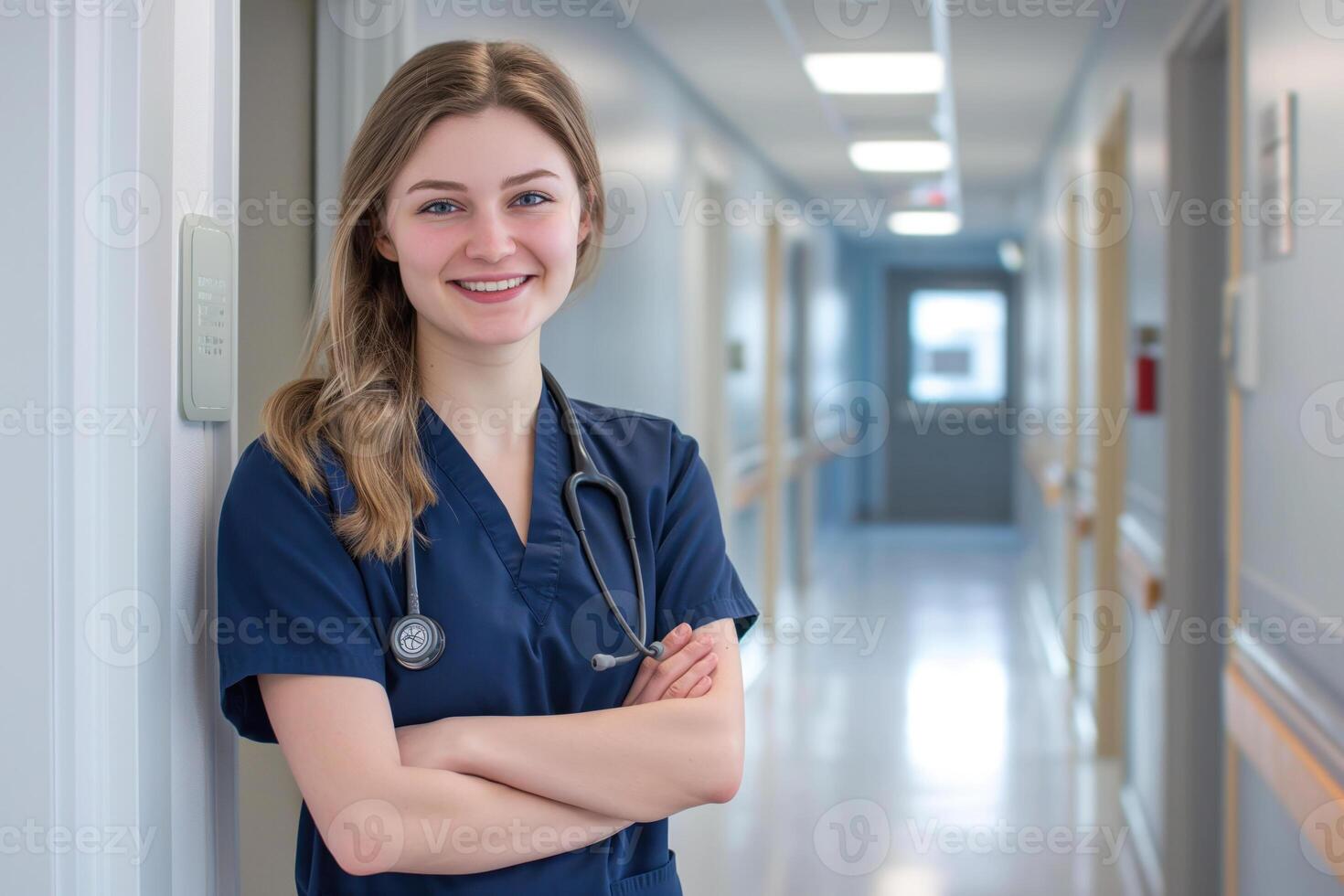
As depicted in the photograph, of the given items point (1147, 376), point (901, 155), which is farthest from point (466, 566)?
point (901, 155)

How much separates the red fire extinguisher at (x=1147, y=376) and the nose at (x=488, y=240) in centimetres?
249

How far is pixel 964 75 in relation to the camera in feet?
15.5

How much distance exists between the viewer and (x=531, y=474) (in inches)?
58.0

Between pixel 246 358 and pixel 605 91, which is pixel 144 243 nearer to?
pixel 246 358

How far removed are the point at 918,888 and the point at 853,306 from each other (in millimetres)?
8913

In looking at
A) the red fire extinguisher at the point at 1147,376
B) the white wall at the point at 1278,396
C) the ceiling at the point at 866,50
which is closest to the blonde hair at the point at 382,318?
the white wall at the point at 1278,396

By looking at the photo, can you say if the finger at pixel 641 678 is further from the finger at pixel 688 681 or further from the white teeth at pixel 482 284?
the white teeth at pixel 482 284

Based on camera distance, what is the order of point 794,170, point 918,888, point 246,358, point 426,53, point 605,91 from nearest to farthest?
1. point 426,53
2. point 246,358
3. point 918,888
4. point 605,91
5. point 794,170

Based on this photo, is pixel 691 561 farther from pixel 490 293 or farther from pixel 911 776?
pixel 911 776

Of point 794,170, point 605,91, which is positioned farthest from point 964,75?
point 794,170

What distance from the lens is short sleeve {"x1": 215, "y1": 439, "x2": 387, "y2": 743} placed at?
4.05 feet

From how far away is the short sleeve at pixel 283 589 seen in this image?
4.05ft

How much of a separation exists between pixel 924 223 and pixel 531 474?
8450 mm

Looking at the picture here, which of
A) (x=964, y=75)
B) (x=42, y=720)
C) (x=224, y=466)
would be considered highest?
(x=964, y=75)
